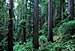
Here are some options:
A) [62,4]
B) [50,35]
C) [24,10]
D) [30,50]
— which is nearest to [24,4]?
[24,10]

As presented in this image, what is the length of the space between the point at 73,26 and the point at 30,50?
169 inches

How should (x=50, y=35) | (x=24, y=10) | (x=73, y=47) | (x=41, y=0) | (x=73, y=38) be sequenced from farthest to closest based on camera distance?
(x=41, y=0), (x=24, y=10), (x=50, y=35), (x=73, y=38), (x=73, y=47)

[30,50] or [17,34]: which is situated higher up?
[30,50]

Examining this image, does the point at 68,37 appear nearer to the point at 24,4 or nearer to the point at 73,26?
the point at 73,26

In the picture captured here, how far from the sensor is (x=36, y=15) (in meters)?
12.5

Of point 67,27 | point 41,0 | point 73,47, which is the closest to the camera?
point 73,47

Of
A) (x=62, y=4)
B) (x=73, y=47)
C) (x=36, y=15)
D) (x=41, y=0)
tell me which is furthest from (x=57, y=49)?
(x=41, y=0)

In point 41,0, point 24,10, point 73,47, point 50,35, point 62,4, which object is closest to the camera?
point 73,47

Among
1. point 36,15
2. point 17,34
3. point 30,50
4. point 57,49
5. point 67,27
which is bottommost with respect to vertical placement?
point 17,34

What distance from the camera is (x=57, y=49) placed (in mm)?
10039

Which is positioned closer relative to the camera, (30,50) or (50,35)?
(30,50)

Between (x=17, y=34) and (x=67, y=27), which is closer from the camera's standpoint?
(x=67, y=27)

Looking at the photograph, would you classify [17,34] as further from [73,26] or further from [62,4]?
[73,26]

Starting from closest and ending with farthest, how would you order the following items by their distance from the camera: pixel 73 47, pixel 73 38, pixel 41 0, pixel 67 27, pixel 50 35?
pixel 73 47 → pixel 73 38 → pixel 67 27 → pixel 50 35 → pixel 41 0
